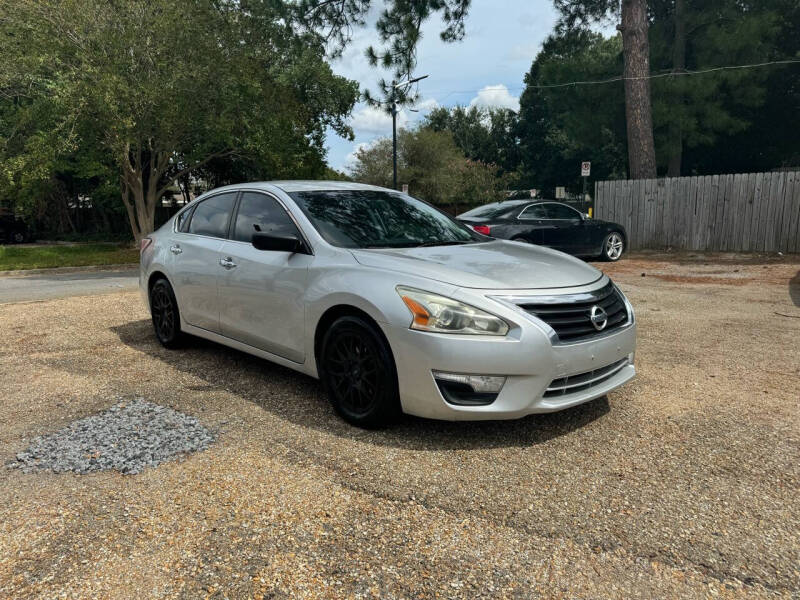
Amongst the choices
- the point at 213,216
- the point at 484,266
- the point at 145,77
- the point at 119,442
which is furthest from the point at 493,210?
the point at 145,77

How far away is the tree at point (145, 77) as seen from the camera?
14.4 metres

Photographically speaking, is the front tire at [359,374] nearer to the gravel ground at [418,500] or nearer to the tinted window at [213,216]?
the gravel ground at [418,500]

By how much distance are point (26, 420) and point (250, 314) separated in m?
1.63

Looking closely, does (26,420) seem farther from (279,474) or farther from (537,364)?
(537,364)

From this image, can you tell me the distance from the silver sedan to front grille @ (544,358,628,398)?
1 centimetres

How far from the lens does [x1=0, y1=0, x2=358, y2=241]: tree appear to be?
14.4 m

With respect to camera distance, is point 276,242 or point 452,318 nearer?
point 452,318

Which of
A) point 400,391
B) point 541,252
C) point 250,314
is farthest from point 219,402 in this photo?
point 541,252

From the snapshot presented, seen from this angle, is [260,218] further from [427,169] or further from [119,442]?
[427,169]

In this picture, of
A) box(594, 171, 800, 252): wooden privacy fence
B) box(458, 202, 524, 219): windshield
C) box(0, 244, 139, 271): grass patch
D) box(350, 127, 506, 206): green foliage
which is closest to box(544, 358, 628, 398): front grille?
box(458, 202, 524, 219): windshield

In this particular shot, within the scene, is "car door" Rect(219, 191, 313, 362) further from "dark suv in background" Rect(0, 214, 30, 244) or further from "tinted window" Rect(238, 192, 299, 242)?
"dark suv in background" Rect(0, 214, 30, 244)

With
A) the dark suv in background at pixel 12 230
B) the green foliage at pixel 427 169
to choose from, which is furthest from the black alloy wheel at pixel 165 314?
the green foliage at pixel 427 169

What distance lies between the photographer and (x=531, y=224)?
1184 cm

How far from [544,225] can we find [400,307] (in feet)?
30.7
